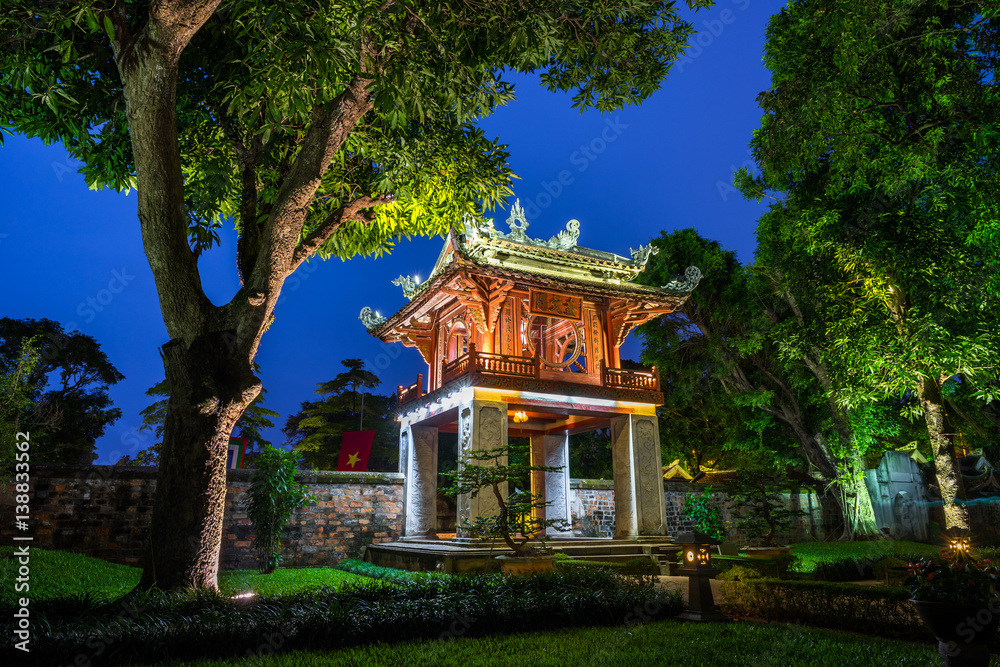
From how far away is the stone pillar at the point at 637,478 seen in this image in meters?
14.2

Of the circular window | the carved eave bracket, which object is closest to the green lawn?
the circular window

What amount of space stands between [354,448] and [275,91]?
43.8 feet

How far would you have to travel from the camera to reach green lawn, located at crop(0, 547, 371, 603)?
7498 millimetres

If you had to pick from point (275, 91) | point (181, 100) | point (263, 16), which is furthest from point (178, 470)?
point (181, 100)

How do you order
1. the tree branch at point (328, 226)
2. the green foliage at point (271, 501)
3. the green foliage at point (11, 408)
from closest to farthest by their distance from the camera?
the tree branch at point (328, 226), the green foliage at point (11, 408), the green foliage at point (271, 501)

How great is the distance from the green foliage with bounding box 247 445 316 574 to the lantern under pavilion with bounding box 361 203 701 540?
3362 mm

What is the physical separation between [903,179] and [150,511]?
16507 mm

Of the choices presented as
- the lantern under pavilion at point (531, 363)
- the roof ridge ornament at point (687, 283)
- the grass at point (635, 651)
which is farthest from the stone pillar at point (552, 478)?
the grass at point (635, 651)

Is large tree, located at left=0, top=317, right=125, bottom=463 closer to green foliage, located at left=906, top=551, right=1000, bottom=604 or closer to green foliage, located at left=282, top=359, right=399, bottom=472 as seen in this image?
green foliage, located at left=282, top=359, right=399, bottom=472

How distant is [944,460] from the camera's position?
1152 cm

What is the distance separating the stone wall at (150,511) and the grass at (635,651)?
31.4 ft

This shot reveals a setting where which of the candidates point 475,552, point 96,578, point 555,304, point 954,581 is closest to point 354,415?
point 555,304

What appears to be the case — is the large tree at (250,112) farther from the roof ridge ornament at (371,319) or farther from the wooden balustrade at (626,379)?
the roof ridge ornament at (371,319)

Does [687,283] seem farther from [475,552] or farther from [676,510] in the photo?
[475,552]
